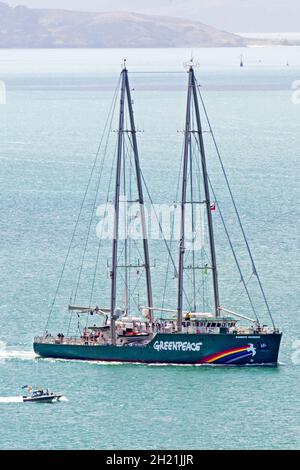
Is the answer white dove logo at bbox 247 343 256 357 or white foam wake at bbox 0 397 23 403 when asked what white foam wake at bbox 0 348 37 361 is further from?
white dove logo at bbox 247 343 256 357

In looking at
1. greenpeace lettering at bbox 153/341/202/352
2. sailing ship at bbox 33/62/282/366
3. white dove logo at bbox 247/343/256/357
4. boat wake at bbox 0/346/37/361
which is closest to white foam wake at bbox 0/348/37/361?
boat wake at bbox 0/346/37/361

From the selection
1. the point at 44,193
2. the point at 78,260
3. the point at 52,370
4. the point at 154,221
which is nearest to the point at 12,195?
the point at 44,193

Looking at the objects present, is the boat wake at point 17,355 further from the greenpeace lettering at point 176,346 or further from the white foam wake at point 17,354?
the greenpeace lettering at point 176,346

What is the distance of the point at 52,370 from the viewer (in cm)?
9669

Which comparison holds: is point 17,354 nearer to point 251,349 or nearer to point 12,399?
point 12,399

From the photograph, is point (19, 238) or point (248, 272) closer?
point (248, 272)

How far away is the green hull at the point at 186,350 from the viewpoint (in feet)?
319

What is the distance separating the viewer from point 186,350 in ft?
321

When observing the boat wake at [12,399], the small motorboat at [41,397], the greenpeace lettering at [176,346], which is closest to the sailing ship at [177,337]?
the greenpeace lettering at [176,346]

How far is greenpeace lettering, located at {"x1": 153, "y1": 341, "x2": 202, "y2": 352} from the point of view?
3846 inches

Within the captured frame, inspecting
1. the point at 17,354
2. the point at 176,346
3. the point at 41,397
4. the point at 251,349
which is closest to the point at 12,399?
the point at 41,397
